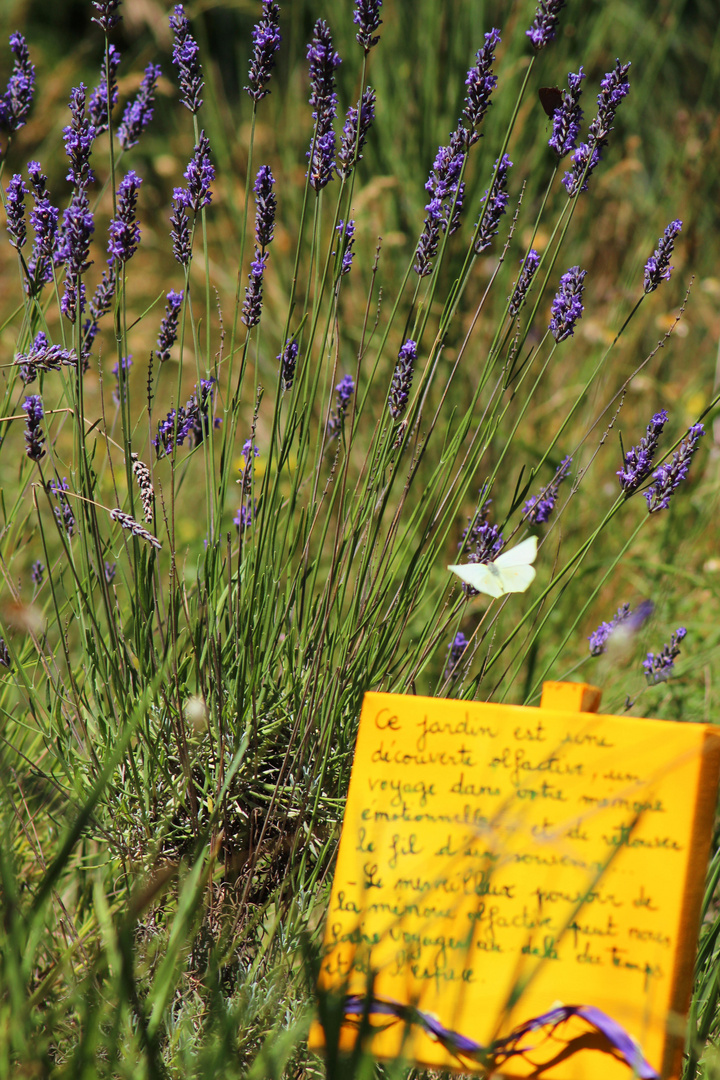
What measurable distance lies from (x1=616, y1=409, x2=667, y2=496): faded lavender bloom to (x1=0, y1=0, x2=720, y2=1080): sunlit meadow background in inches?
1.9

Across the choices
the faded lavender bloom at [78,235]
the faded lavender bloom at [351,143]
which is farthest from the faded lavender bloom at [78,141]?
the faded lavender bloom at [351,143]

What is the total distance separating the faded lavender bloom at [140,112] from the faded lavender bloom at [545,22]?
50cm

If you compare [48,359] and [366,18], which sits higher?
[366,18]

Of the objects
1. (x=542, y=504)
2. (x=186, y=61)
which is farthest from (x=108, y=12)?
(x=542, y=504)

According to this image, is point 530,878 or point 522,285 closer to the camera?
point 530,878

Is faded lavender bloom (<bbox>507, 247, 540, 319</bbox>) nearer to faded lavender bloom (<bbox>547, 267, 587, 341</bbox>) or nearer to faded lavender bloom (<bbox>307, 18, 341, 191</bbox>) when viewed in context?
faded lavender bloom (<bbox>547, 267, 587, 341</bbox>)

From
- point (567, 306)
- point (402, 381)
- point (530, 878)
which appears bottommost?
point (530, 878)

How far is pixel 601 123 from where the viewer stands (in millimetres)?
958

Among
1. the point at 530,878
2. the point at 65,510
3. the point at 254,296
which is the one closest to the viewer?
the point at 530,878

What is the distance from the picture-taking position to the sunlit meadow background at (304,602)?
88 centimetres

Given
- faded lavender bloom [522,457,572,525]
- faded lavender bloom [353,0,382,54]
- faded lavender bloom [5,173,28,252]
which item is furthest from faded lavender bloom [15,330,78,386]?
faded lavender bloom [522,457,572,525]

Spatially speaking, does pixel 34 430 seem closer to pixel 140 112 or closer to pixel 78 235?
pixel 78 235

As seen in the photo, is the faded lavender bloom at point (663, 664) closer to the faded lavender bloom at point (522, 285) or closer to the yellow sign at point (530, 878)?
the yellow sign at point (530, 878)

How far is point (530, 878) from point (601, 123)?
79 cm
